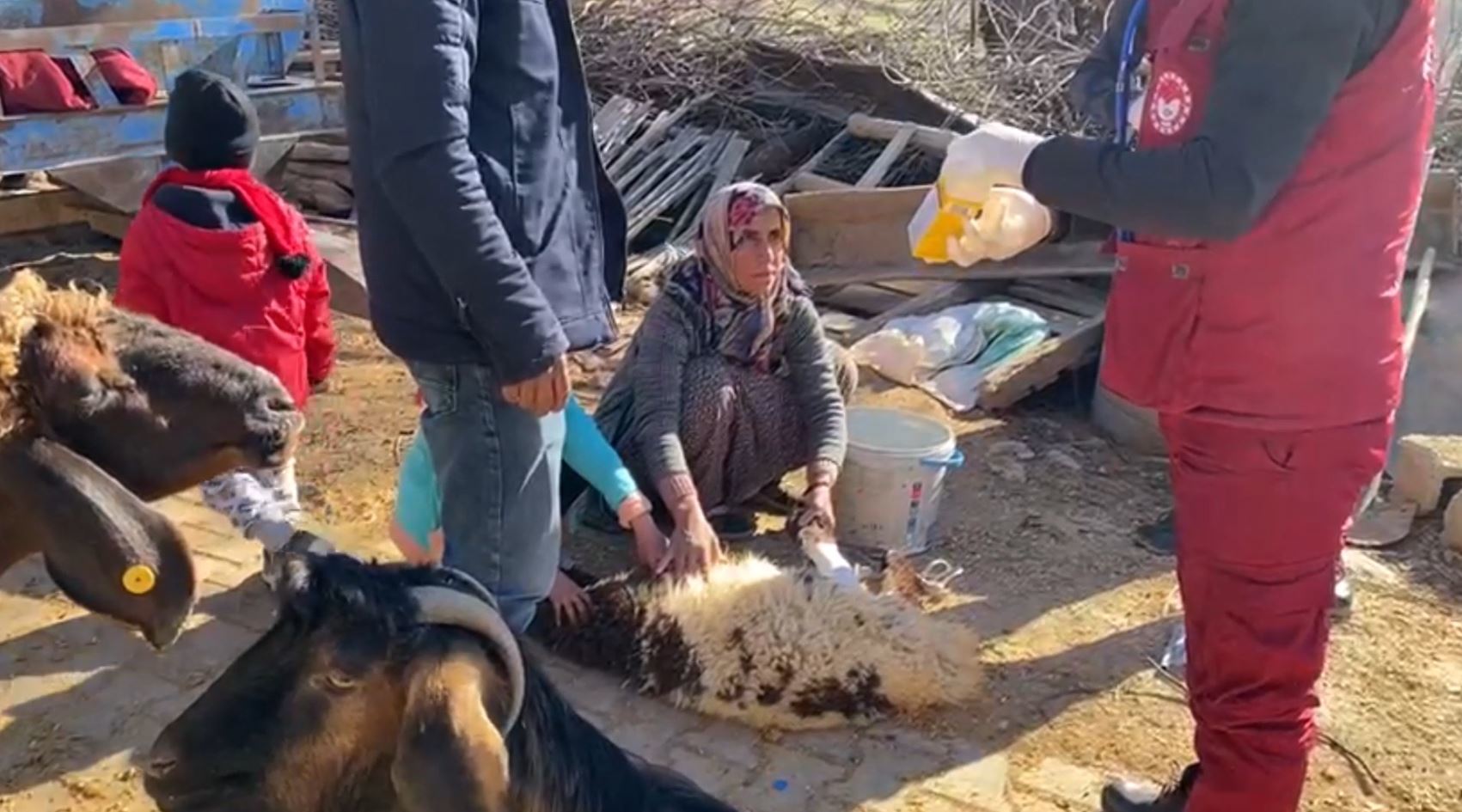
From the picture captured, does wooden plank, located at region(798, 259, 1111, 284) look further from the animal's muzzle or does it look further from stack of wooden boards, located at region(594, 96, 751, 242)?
the animal's muzzle

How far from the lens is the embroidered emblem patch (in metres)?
2.78

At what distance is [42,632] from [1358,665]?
4041 millimetres

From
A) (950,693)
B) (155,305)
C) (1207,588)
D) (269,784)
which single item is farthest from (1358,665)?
(155,305)

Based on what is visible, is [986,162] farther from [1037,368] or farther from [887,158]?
[887,158]

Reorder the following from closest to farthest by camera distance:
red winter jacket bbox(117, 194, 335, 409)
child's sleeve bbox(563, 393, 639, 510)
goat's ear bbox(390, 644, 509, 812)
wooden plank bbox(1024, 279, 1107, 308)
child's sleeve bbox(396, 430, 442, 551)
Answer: goat's ear bbox(390, 644, 509, 812)
child's sleeve bbox(396, 430, 442, 551)
red winter jacket bbox(117, 194, 335, 409)
child's sleeve bbox(563, 393, 639, 510)
wooden plank bbox(1024, 279, 1107, 308)

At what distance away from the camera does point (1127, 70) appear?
10.2 ft

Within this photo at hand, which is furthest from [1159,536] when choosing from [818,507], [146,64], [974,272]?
[146,64]

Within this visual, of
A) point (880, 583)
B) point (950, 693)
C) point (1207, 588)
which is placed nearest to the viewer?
point (1207, 588)

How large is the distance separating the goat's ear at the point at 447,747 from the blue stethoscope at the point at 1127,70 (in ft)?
5.30

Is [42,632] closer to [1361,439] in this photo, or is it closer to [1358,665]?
[1361,439]

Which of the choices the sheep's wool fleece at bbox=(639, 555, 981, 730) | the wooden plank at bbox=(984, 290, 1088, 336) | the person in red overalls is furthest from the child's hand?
the wooden plank at bbox=(984, 290, 1088, 336)

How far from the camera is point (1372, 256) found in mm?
2799

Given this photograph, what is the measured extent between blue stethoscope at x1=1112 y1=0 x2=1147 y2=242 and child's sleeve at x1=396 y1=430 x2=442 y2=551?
1.95 metres

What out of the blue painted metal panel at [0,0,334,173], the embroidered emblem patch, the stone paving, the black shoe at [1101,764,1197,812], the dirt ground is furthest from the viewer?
the blue painted metal panel at [0,0,334,173]
